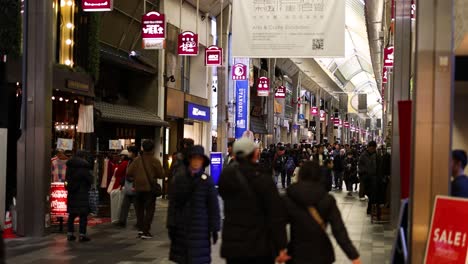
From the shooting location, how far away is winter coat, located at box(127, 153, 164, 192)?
11.2 m

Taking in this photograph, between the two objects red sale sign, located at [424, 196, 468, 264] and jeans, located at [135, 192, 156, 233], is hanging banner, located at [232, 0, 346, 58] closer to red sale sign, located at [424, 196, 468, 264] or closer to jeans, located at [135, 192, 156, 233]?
jeans, located at [135, 192, 156, 233]

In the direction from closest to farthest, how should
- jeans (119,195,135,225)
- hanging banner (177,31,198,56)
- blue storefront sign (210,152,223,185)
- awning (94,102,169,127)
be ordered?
1. jeans (119,195,135,225)
2. awning (94,102,169,127)
3. blue storefront sign (210,152,223,185)
4. hanging banner (177,31,198,56)

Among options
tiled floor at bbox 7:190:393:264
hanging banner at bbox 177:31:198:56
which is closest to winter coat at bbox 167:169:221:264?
tiled floor at bbox 7:190:393:264

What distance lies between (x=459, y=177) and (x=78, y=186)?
6639 millimetres

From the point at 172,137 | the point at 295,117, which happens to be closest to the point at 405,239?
the point at 172,137

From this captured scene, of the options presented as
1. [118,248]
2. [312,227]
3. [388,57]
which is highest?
[388,57]

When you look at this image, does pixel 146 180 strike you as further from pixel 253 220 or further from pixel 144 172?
pixel 253 220

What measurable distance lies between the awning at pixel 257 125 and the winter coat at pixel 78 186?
25721mm

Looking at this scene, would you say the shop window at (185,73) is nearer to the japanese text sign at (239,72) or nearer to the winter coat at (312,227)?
the japanese text sign at (239,72)

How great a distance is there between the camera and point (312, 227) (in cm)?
517

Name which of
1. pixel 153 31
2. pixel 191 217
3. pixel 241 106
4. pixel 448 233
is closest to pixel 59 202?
pixel 153 31

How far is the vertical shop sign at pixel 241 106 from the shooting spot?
31.1m

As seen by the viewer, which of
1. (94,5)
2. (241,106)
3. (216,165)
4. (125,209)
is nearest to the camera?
(125,209)

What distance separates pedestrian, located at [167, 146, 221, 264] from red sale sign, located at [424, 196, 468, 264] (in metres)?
2.14
